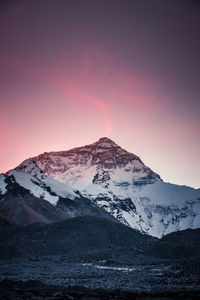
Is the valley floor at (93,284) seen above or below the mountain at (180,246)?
below

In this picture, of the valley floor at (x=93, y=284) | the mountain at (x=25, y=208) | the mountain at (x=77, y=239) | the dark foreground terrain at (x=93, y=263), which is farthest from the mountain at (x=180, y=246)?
the mountain at (x=25, y=208)

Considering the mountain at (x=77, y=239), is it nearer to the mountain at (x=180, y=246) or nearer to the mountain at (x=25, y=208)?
the mountain at (x=180, y=246)

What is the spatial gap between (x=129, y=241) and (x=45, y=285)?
8220 cm

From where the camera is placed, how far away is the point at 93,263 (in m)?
95.1

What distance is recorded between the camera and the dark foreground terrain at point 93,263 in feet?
173

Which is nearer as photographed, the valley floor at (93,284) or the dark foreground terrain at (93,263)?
the valley floor at (93,284)

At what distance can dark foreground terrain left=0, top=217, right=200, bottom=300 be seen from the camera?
52719 mm

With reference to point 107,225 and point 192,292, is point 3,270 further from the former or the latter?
point 107,225

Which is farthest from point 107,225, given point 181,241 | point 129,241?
point 181,241

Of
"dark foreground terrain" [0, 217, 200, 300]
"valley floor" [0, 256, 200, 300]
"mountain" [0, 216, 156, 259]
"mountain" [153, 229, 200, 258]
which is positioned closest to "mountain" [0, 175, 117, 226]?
"dark foreground terrain" [0, 217, 200, 300]

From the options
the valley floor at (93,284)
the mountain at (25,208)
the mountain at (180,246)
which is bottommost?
the valley floor at (93,284)

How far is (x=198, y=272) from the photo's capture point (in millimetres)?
70688

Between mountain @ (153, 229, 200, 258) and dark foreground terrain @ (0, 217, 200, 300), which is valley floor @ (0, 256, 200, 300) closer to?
dark foreground terrain @ (0, 217, 200, 300)

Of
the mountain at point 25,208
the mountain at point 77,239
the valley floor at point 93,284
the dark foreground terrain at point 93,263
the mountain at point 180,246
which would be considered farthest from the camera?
the mountain at point 25,208
